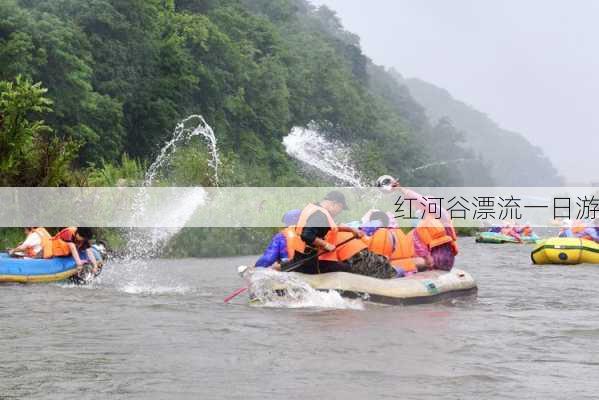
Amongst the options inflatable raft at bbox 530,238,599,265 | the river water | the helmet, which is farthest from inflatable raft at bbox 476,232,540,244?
the helmet

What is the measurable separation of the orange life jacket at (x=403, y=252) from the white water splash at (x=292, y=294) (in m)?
1.87

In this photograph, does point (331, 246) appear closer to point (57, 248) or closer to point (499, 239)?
point (57, 248)

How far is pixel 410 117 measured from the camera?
138000 mm

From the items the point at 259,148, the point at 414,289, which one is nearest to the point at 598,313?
the point at 414,289

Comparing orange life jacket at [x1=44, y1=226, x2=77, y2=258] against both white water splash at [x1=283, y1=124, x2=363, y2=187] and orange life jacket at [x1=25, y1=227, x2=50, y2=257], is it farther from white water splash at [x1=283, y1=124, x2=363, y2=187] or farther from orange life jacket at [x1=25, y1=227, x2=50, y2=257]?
white water splash at [x1=283, y1=124, x2=363, y2=187]

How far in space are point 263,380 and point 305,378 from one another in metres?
0.38

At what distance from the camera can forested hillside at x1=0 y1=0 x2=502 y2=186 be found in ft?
107

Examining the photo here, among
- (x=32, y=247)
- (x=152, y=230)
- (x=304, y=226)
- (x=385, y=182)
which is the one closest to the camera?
(x=304, y=226)

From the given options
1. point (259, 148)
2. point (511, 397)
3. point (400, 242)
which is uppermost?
point (259, 148)

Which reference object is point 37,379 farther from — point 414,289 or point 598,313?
point 598,313

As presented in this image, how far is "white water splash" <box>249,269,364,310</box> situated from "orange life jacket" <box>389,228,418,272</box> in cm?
187

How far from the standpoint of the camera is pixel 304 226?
13.8 meters

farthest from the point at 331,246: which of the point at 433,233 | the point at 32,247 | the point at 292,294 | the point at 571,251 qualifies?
the point at 571,251

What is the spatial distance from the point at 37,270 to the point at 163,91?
36488 mm
